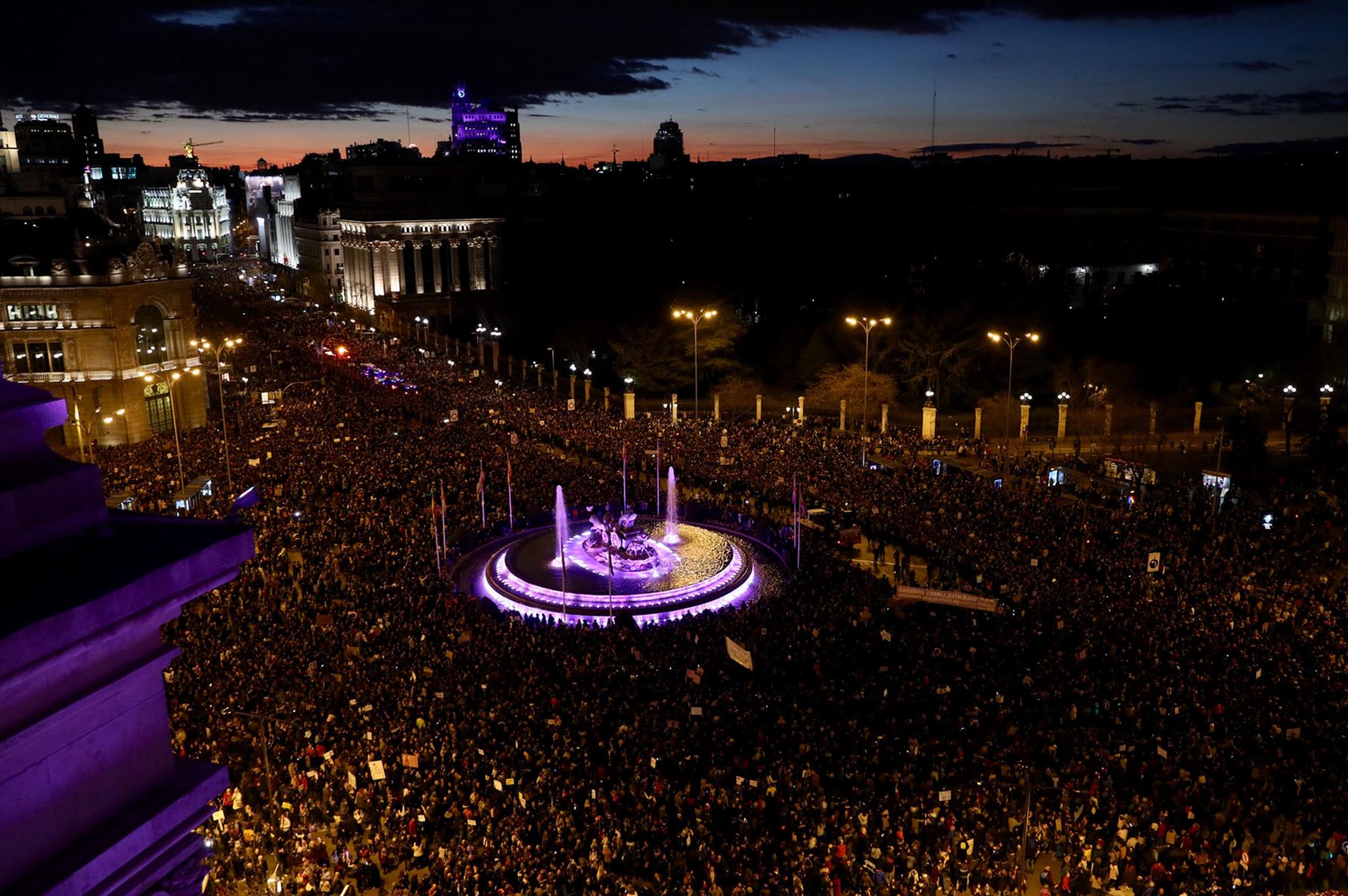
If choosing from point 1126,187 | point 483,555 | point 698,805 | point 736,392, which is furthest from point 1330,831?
point 1126,187

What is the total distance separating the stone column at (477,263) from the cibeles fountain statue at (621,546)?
82798 mm

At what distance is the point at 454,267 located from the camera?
345 ft

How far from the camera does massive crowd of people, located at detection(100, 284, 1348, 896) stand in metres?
13.6

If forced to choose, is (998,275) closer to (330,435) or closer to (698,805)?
(330,435)

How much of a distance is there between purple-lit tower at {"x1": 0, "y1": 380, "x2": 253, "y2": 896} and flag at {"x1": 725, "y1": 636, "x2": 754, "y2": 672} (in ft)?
48.4

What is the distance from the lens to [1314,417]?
41406 millimetres

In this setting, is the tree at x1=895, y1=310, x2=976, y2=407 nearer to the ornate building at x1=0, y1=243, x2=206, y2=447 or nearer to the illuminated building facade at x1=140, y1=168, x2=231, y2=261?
the ornate building at x1=0, y1=243, x2=206, y2=447

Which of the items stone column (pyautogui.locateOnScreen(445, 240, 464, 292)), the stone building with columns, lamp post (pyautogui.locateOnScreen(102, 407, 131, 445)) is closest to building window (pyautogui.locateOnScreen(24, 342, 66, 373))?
lamp post (pyautogui.locateOnScreen(102, 407, 131, 445))

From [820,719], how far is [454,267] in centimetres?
9524

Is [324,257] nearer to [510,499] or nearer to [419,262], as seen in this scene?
[419,262]

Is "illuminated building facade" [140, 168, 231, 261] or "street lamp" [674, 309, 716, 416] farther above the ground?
"illuminated building facade" [140, 168, 231, 261]

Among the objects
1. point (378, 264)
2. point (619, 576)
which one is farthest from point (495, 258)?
point (619, 576)

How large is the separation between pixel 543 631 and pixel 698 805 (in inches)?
281

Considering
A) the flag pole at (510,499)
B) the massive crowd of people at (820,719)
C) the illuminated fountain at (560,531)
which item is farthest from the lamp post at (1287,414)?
the flag pole at (510,499)
